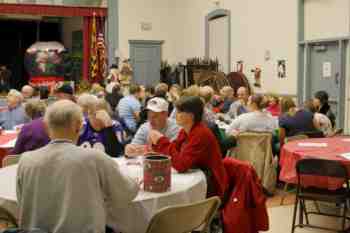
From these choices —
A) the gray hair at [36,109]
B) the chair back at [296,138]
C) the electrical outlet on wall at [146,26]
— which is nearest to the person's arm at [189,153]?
the gray hair at [36,109]

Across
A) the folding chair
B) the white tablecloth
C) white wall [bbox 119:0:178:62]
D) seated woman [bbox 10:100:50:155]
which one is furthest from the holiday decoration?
the white tablecloth

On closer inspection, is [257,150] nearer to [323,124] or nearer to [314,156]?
[323,124]

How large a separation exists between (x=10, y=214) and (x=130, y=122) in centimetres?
574

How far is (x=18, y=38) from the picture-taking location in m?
19.4

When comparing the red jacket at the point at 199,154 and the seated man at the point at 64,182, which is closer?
the seated man at the point at 64,182

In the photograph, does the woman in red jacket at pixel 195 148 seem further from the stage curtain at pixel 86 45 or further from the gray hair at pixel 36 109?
the stage curtain at pixel 86 45

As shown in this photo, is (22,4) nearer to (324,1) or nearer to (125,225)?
(324,1)

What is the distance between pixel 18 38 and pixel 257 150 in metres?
15.3

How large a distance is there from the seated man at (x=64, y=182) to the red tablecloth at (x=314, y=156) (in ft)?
9.00

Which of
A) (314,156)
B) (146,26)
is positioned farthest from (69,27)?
(314,156)

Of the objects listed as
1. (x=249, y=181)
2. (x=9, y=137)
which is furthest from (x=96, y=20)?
(x=249, y=181)

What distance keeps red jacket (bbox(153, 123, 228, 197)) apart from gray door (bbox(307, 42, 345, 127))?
6179 mm

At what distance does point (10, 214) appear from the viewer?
9.37ft

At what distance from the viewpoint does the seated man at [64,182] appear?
2.47 metres
